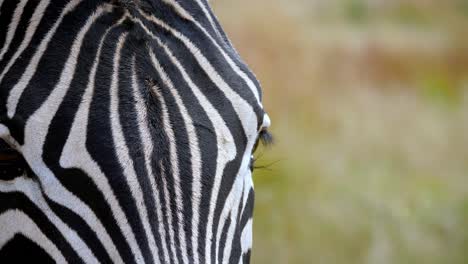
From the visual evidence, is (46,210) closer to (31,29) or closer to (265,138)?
(31,29)

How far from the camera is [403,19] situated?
1644cm

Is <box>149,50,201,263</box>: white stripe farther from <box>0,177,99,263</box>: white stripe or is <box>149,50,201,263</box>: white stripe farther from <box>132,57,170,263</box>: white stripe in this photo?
<box>0,177,99,263</box>: white stripe

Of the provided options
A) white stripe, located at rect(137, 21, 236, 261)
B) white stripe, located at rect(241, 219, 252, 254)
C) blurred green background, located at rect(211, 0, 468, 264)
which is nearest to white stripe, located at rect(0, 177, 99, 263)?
white stripe, located at rect(137, 21, 236, 261)

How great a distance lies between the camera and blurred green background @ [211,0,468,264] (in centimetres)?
772

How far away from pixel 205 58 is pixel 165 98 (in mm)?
252

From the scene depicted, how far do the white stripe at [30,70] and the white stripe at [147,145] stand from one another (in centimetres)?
26

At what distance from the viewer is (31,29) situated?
252 cm

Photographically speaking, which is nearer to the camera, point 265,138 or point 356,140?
point 265,138

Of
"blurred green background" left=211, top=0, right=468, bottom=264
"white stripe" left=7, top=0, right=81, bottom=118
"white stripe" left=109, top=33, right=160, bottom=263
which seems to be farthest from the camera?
"blurred green background" left=211, top=0, right=468, bottom=264

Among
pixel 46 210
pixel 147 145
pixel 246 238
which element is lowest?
pixel 246 238

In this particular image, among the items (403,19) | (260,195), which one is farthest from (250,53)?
(403,19)

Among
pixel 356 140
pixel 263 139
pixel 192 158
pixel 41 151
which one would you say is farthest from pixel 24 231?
pixel 356 140

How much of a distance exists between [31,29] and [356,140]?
24.5ft

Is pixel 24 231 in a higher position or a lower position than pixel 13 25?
lower
